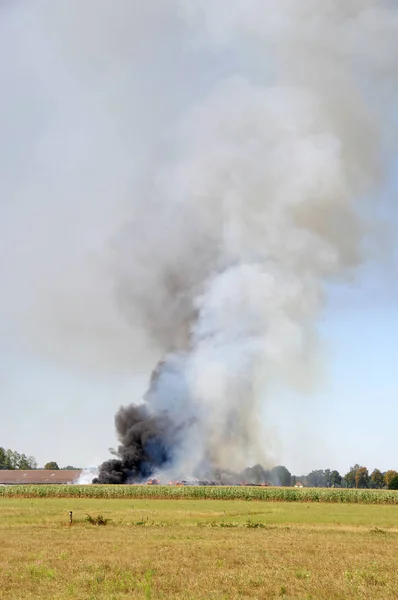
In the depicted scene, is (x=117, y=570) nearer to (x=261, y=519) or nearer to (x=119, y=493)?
(x=261, y=519)

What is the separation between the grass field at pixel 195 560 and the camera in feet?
75.2

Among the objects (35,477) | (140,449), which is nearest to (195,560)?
(140,449)

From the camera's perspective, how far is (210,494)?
93.9 metres

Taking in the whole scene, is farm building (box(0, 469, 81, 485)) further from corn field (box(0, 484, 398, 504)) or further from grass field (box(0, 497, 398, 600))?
grass field (box(0, 497, 398, 600))

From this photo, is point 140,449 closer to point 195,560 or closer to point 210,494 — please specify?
point 210,494

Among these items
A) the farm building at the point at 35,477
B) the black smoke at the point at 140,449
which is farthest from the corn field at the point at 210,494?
the farm building at the point at 35,477

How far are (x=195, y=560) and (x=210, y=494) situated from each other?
6636 cm

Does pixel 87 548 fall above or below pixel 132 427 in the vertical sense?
below

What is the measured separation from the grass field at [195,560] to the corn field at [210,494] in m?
42.4

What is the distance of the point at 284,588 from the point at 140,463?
392ft

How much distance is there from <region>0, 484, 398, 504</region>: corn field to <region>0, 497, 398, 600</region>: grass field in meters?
42.4

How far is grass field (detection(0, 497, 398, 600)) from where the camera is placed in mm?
22922

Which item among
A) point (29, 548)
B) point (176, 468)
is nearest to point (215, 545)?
point (29, 548)

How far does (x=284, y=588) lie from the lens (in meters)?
23.2
